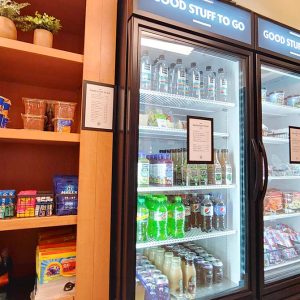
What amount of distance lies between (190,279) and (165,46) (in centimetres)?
146

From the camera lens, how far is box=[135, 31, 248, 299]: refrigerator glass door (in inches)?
55.6

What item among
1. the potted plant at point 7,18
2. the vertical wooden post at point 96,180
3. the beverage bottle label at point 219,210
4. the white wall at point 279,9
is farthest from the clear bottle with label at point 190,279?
the white wall at point 279,9

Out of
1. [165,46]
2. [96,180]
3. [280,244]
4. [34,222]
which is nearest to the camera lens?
[34,222]

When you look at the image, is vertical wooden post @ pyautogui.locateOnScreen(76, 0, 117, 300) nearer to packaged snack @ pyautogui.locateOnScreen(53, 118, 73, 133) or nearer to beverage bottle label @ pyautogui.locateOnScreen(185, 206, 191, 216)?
packaged snack @ pyautogui.locateOnScreen(53, 118, 73, 133)

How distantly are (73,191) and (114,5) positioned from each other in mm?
1084

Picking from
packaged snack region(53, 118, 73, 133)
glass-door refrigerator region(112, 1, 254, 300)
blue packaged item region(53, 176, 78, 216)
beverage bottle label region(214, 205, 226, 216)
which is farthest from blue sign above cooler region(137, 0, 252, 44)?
beverage bottle label region(214, 205, 226, 216)

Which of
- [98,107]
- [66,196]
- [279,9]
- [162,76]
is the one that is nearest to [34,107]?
[98,107]

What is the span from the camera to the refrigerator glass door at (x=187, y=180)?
1.41m

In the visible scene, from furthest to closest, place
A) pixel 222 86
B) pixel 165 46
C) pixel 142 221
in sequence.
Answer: pixel 222 86 → pixel 165 46 → pixel 142 221

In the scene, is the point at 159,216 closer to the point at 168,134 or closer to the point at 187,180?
the point at 187,180

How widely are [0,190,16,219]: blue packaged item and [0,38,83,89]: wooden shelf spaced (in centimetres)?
70

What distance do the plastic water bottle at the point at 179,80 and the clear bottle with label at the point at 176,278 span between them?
3.64 ft

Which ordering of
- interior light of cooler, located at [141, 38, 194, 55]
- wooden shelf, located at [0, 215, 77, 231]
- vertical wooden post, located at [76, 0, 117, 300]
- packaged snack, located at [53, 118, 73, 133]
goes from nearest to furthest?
wooden shelf, located at [0, 215, 77, 231], vertical wooden post, located at [76, 0, 117, 300], packaged snack, located at [53, 118, 73, 133], interior light of cooler, located at [141, 38, 194, 55]

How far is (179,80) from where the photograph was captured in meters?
1.64
